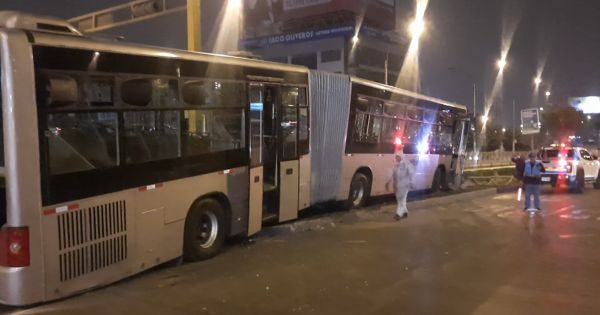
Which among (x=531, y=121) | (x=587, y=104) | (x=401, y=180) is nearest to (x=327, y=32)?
(x=587, y=104)

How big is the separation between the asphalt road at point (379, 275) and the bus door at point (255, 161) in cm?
51

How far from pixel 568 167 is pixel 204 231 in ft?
59.7

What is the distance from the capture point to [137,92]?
733 cm

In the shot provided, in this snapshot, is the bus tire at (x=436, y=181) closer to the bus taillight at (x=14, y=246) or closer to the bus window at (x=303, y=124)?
the bus window at (x=303, y=124)

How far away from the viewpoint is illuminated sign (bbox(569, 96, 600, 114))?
9412 cm

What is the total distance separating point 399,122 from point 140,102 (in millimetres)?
9569

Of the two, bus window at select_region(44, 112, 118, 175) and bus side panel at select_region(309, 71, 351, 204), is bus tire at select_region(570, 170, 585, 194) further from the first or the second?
bus window at select_region(44, 112, 118, 175)

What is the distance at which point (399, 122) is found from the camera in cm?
1570

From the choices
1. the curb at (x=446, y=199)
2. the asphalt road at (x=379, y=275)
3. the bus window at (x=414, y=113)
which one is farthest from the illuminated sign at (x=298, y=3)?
the asphalt road at (x=379, y=275)

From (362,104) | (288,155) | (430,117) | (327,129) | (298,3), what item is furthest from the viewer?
(298,3)

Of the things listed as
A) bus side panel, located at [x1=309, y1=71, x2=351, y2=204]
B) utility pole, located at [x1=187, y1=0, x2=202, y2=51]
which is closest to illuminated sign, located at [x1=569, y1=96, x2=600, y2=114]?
bus side panel, located at [x1=309, y1=71, x2=351, y2=204]

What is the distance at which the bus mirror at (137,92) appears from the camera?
23.6 ft

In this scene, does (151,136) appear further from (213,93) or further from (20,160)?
(20,160)

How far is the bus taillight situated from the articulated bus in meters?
0.01
